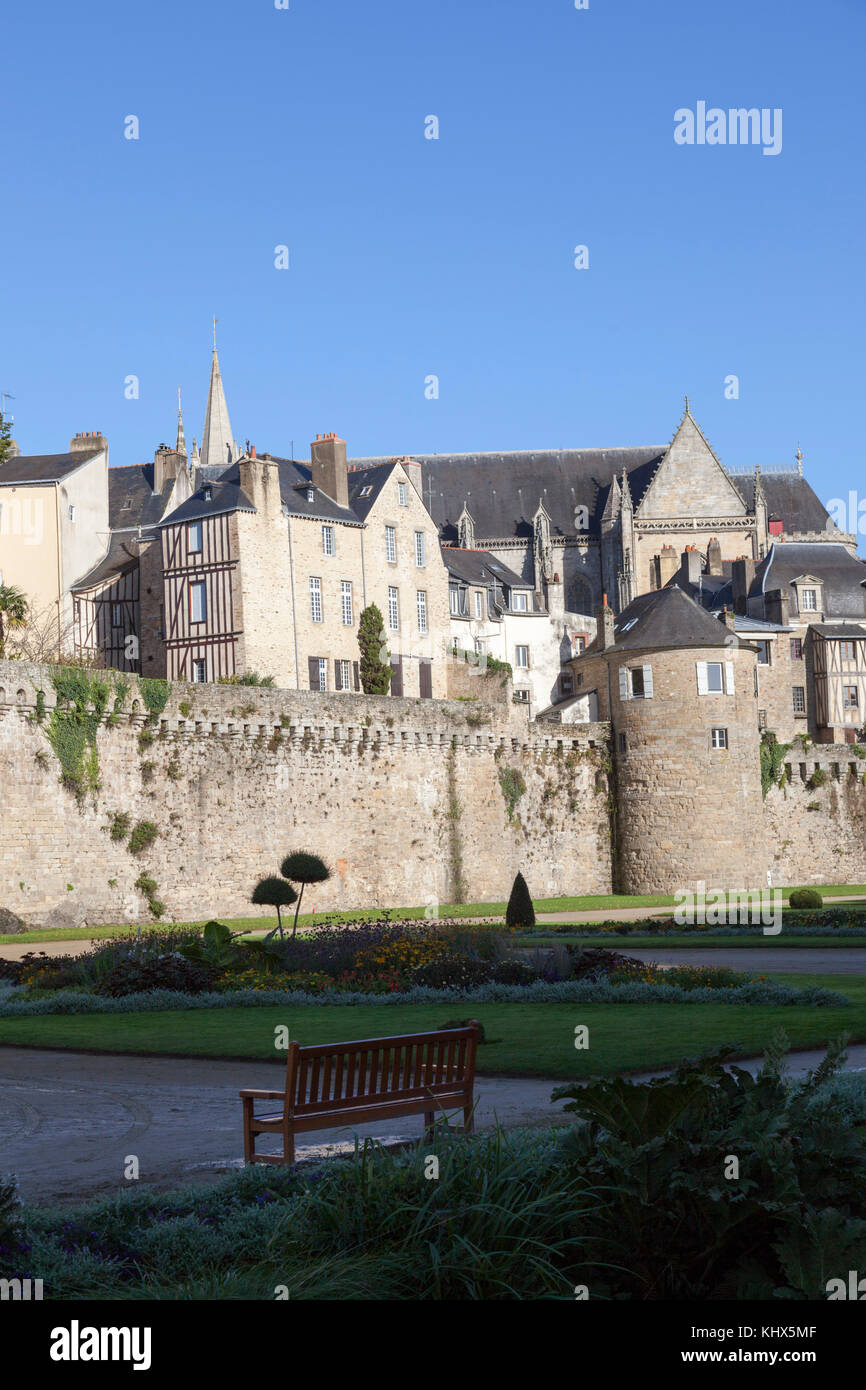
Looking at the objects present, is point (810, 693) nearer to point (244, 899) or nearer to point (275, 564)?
point (275, 564)

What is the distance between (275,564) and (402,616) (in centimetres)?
654

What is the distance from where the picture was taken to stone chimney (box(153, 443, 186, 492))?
5641 cm

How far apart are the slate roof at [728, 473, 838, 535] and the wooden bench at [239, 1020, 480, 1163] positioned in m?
72.2

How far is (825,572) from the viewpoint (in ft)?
207

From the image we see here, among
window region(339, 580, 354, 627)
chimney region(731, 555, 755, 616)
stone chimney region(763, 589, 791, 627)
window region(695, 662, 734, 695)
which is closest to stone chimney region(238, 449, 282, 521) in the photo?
window region(339, 580, 354, 627)

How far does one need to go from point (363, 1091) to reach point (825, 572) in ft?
190

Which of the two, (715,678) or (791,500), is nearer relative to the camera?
(715,678)

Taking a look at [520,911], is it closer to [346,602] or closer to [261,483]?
[261,483]

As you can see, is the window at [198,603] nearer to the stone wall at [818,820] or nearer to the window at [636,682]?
the window at [636,682]

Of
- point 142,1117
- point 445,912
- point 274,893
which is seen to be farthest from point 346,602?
point 142,1117

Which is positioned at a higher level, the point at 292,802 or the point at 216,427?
the point at 216,427

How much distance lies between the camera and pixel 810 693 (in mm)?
61438

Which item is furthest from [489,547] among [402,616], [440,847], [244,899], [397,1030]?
[397,1030]

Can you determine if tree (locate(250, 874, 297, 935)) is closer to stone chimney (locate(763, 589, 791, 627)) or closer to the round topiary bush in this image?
the round topiary bush
